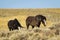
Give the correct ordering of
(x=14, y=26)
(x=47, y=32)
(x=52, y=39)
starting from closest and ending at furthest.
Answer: (x=52, y=39) → (x=47, y=32) → (x=14, y=26)

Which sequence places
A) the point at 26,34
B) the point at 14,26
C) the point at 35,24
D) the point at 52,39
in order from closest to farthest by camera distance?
1. the point at 52,39
2. the point at 26,34
3. the point at 14,26
4. the point at 35,24

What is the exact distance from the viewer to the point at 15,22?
19.6 metres

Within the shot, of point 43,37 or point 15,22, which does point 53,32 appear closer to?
point 43,37

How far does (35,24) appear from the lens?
2222 centimetres

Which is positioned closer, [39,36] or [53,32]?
[39,36]

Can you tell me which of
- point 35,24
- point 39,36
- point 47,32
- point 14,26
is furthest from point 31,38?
point 35,24

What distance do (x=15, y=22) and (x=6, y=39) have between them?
7.15 meters

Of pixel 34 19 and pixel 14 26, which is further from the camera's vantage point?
pixel 34 19


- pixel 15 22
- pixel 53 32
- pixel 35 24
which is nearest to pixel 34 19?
pixel 35 24

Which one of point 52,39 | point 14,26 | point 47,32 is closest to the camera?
point 52,39

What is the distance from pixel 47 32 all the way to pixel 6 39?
2.77 meters

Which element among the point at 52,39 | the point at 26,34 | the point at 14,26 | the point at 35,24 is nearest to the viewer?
A: the point at 52,39

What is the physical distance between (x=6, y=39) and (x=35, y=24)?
987cm

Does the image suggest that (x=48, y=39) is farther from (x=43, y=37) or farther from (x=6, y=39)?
(x=6, y=39)
